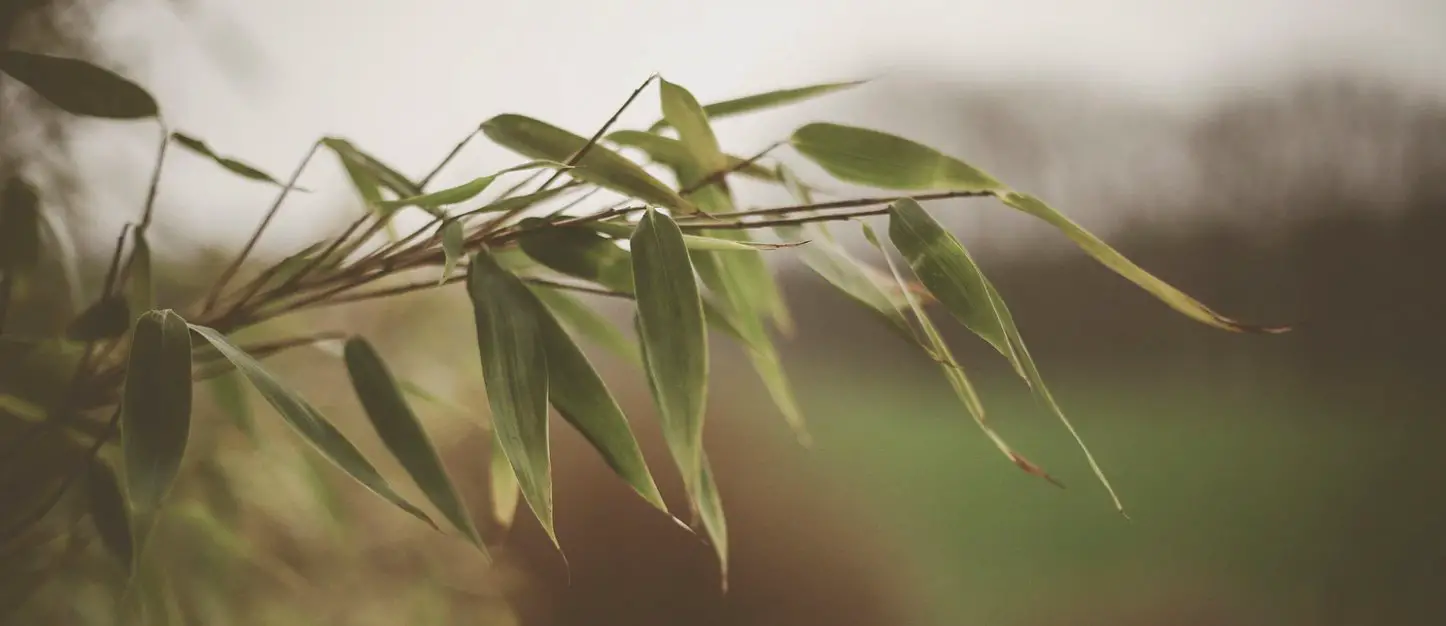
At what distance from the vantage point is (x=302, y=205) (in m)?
0.90

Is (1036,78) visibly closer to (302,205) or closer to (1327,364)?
(1327,364)

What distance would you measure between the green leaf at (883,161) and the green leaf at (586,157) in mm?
80

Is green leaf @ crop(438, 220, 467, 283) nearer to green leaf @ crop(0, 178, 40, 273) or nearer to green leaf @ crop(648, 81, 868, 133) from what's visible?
green leaf @ crop(648, 81, 868, 133)

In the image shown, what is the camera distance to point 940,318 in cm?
82

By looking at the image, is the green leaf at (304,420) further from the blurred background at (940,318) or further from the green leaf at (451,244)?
the blurred background at (940,318)

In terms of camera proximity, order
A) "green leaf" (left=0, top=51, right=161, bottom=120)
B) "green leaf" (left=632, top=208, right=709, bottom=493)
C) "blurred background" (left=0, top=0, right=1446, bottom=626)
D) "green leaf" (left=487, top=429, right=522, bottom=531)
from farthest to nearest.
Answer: "blurred background" (left=0, top=0, right=1446, bottom=626)
"green leaf" (left=487, top=429, right=522, bottom=531)
"green leaf" (left=0, top=51, right=161, bottom=120)
"green leaf" (left=632, top=208, right=709, bottom=493)

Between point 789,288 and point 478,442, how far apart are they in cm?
34

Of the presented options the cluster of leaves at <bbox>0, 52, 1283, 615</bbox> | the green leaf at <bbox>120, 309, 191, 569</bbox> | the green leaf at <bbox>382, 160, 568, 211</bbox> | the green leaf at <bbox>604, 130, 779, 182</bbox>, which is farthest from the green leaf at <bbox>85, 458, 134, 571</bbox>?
the green leaf at <bbox>604, 130, 779, 182</bbox>

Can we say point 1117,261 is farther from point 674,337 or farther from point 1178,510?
point 1178,510

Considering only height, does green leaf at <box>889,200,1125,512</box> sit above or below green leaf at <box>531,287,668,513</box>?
above

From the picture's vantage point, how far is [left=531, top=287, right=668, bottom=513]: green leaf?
46 centimetres

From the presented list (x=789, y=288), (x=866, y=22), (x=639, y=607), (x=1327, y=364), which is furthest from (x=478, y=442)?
(x=1327, y=364)

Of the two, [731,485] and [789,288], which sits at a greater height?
[789,288]

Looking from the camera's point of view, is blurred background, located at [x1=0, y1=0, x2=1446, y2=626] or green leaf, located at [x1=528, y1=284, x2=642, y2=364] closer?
green leaf, located at [x1=528, y1=284, x2=642, y2=364]
